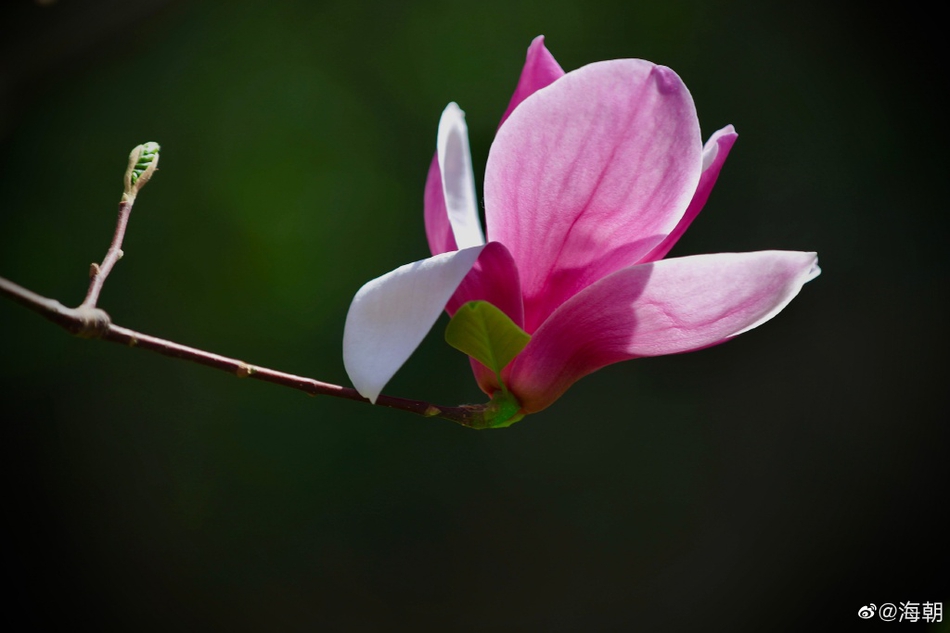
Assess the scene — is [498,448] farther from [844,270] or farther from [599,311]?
[599,311]

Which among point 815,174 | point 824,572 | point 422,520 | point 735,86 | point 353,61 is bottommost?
point 824,572

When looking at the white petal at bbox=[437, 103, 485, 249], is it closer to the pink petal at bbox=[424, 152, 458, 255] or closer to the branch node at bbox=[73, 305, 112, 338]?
the pink petal at bbox=[424, 152, 458, 255]

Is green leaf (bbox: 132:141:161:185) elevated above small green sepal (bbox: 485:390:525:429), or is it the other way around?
green leaf (bbox: 132:141:161:185)

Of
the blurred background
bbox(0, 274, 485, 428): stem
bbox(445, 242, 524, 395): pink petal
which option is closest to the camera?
bbox(0, 274, 485, 428): stem

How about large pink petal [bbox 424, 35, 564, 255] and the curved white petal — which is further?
large pink petal [bbox 424, 35, 564, 255]

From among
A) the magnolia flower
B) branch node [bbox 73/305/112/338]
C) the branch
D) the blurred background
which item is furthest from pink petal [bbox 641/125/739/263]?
the blurred background

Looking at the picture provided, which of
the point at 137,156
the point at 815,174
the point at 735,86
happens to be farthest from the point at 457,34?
the point at 137,156

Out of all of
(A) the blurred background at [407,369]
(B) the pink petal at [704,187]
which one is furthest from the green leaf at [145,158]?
(A) the blurred background at [407,369]
